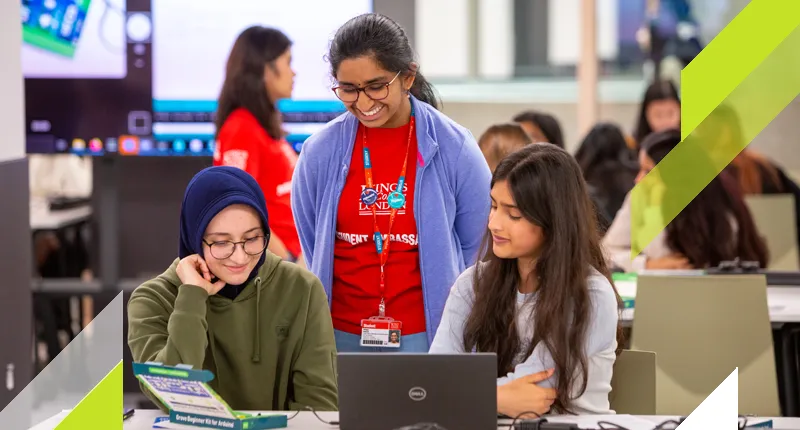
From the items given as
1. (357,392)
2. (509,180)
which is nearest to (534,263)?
→ (509,180)

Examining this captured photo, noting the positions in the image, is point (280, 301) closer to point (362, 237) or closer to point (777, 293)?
point (362, 237)

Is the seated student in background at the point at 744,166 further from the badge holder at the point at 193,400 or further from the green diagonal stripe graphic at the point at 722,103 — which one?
the badge holder at the point at 193,400

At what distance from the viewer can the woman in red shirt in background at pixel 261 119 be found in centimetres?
421

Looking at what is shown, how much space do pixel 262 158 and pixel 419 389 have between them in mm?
2229

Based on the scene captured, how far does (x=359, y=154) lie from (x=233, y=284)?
25.0 inches

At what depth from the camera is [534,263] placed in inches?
105

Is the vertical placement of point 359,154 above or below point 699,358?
above

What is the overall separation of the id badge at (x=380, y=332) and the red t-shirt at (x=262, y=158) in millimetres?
1322

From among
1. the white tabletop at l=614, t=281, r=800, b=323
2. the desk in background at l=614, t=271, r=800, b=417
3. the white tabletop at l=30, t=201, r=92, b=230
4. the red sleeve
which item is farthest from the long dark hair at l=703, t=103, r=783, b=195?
the white tabletop at l=30, t=201, r=92, b=230

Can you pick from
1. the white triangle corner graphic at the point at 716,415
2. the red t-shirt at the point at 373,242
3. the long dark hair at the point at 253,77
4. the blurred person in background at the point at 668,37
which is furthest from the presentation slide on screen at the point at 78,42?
the blurred person in background at the point at 668,37

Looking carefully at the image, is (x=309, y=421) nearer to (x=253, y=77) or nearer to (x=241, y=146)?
(x=241, y=146)

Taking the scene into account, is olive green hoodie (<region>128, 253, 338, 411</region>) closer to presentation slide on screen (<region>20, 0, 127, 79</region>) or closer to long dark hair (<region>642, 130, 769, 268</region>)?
long dark hair (<region>642, 130, 769, 268</region>)

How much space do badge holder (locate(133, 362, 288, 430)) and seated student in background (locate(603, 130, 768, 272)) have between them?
2676 mm

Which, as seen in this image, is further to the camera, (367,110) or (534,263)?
(367,110)
